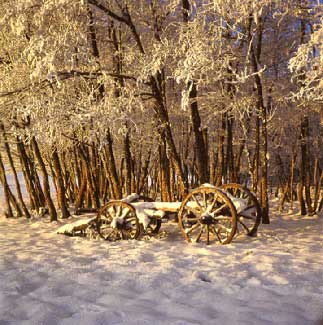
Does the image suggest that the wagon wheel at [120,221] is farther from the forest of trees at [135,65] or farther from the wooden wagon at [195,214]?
the forest of trees at [135,65]

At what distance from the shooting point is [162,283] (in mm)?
4441

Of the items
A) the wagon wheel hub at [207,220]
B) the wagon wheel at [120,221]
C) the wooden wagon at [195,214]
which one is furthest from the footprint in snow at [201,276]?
the wagon wheel at [120,221]

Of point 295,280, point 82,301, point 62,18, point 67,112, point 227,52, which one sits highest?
point 62,18

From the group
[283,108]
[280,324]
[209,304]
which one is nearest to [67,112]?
[209,304]

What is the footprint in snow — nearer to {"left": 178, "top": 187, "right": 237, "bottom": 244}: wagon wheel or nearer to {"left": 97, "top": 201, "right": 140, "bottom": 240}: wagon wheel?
{"left": 178, "top": 187, "right": 237, "bottom": 244}: wagon wheel

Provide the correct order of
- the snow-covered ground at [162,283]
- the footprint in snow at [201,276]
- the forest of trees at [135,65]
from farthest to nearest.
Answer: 1. the forest of trees at [135,65]
2. the footprint in snow at [201,276]
3. the snow-covered ground at [162,283]

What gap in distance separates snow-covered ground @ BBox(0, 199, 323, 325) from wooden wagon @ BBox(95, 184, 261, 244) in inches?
21.6

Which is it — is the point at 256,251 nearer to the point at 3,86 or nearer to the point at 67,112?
the point at 67,112

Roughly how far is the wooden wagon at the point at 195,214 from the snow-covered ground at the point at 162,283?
549 millimetres

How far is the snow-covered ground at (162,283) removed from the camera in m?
3.48

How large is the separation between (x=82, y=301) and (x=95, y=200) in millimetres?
9021

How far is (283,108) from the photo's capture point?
43.6 ft

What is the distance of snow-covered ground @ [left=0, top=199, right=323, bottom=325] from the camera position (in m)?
3.48

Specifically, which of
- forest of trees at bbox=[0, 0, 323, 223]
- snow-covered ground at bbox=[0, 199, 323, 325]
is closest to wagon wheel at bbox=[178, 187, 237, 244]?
snow-covered ground at bbox=[0, 199, 323, 325]
